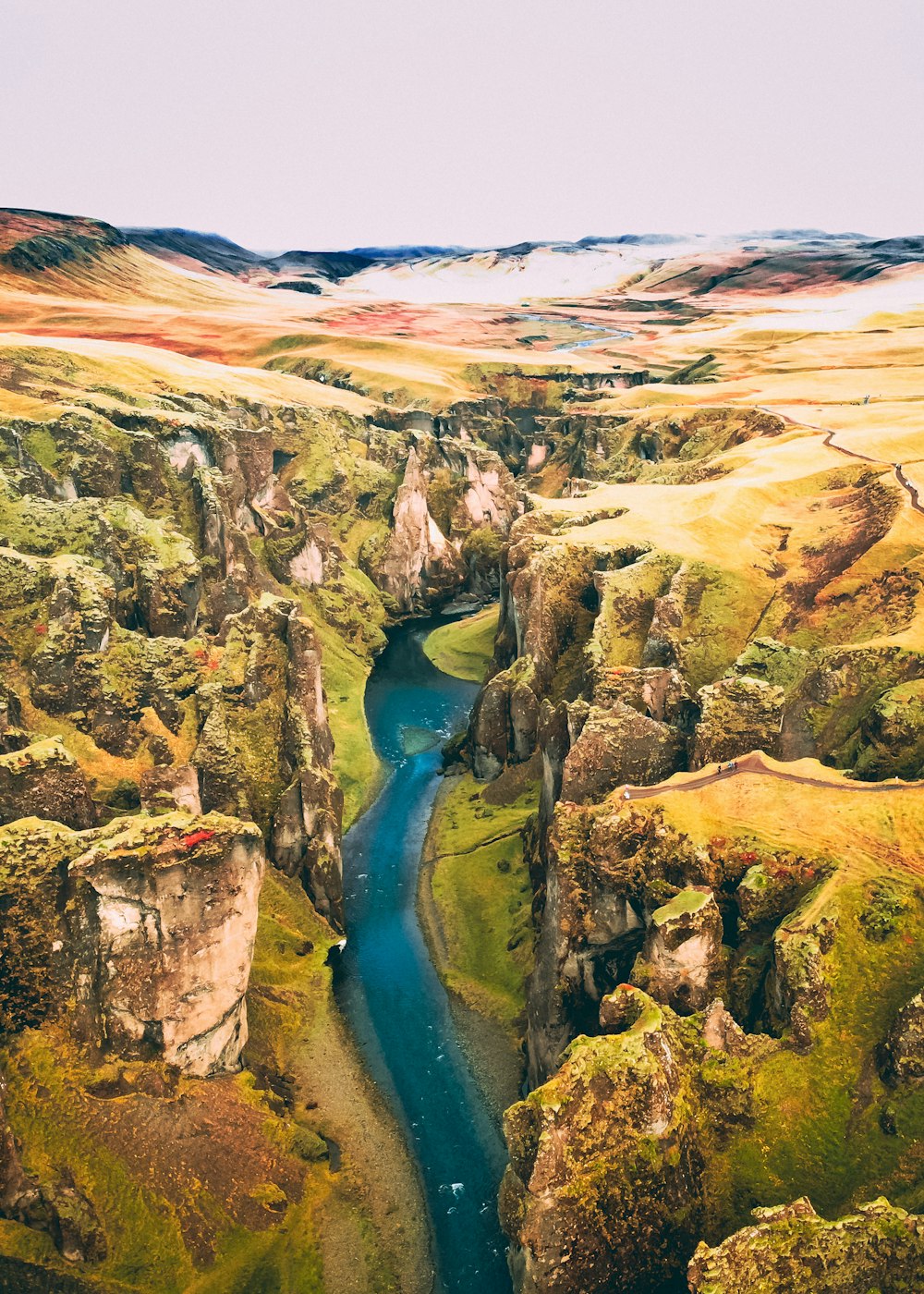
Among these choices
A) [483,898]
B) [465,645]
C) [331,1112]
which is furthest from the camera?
[465,645]

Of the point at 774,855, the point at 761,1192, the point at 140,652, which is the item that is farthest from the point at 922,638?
the point at 140,652

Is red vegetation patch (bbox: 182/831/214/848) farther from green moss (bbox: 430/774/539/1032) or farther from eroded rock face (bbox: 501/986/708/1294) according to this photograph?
green moss (bbox: 430/774/539/1032)

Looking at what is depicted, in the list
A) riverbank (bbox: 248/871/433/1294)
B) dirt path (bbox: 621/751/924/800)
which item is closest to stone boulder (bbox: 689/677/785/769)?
dirt path (bbox: 621/751/924/800)

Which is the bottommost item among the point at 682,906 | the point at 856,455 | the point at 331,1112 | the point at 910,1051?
the point at 331,1112

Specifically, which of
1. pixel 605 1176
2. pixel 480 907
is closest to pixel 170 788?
pixel 480 907

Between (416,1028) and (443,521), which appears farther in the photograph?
(443,521)

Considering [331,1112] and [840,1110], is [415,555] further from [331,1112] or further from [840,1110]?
[840,1110]

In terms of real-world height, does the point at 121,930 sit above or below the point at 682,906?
below
